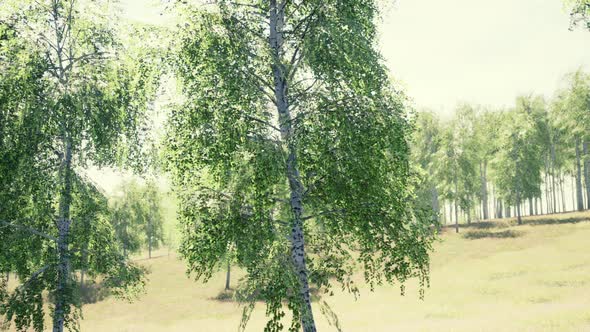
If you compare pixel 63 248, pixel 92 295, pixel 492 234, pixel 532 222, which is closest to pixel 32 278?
pixel 63 248

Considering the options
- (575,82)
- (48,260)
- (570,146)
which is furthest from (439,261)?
(48,260)

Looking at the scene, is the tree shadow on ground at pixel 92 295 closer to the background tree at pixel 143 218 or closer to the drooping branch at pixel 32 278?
the background tree at pixel 143 218

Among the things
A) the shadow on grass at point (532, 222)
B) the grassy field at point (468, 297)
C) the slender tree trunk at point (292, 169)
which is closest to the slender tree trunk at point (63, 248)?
the grassy field at point (468, 297)

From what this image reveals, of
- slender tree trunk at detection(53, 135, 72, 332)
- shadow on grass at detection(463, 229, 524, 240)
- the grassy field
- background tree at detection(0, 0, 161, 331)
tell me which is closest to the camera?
background tree at detection(0, 0, 161, 331)

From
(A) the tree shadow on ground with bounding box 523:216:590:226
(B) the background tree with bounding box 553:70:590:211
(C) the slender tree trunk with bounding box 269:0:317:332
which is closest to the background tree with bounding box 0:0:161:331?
(C) the slender tree trunk with bounding box 269:0:317:332

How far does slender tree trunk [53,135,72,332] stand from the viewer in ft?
38.4

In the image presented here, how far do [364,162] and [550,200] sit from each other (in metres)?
78.9

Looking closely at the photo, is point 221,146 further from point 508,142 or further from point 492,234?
point 508,142

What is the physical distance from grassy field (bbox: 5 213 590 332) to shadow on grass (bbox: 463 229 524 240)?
0.30 feet

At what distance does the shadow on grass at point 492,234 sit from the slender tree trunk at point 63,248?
4068 centimetres

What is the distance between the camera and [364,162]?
8.89 m

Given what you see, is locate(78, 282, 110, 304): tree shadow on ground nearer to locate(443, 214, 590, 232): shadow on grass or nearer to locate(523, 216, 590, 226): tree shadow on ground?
locate(443, 214, 590, 232): shadow on grass

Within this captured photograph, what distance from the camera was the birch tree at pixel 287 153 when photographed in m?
8.85

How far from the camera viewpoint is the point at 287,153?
872 cm
